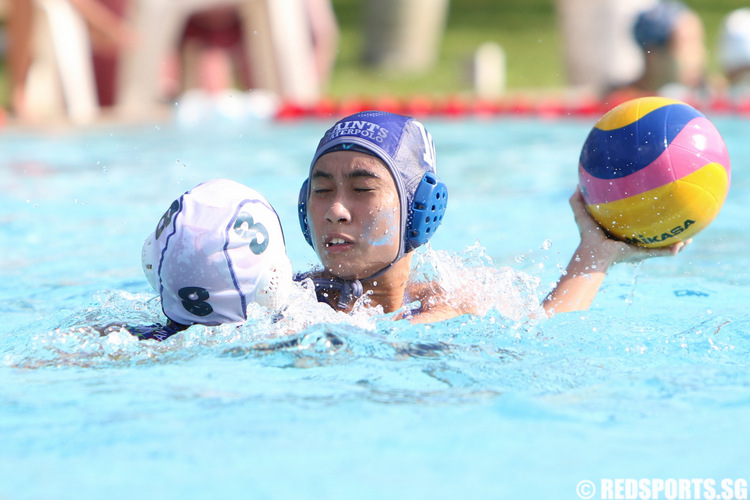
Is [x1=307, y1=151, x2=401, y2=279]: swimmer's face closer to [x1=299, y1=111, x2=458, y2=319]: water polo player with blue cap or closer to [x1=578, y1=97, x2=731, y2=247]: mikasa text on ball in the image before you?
[x1=299, y1=111, x2=458, y2=319]: water polo player with blue cap

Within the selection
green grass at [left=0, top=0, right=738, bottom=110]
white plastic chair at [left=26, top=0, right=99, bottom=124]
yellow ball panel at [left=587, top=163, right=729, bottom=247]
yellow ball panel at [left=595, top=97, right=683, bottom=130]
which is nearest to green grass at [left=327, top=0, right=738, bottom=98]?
green grass at [left=0, top=0, right=738, bottom=110]

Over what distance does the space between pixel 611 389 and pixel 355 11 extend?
22.2 meters

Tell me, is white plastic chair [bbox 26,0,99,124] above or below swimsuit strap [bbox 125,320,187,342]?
above

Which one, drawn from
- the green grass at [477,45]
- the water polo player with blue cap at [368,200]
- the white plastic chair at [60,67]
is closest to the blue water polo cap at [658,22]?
the green grass at [477,45]

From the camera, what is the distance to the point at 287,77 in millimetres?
12500

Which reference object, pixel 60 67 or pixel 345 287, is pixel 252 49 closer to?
pixel 60 67

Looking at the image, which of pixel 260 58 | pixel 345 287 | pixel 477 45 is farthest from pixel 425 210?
pixel 477 45

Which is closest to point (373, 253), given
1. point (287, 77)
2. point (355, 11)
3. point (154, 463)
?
point (154, 463)

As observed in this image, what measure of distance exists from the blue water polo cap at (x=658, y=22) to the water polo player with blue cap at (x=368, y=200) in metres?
7.25

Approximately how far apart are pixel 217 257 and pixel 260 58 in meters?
10.00

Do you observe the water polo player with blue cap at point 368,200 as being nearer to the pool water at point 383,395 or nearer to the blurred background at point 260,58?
the pool water at point 383,395

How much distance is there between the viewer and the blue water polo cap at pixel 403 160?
324 cm

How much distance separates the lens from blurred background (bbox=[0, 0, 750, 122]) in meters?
11.2

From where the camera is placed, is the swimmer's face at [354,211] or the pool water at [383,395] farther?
the swimmer's face at [354,211]
